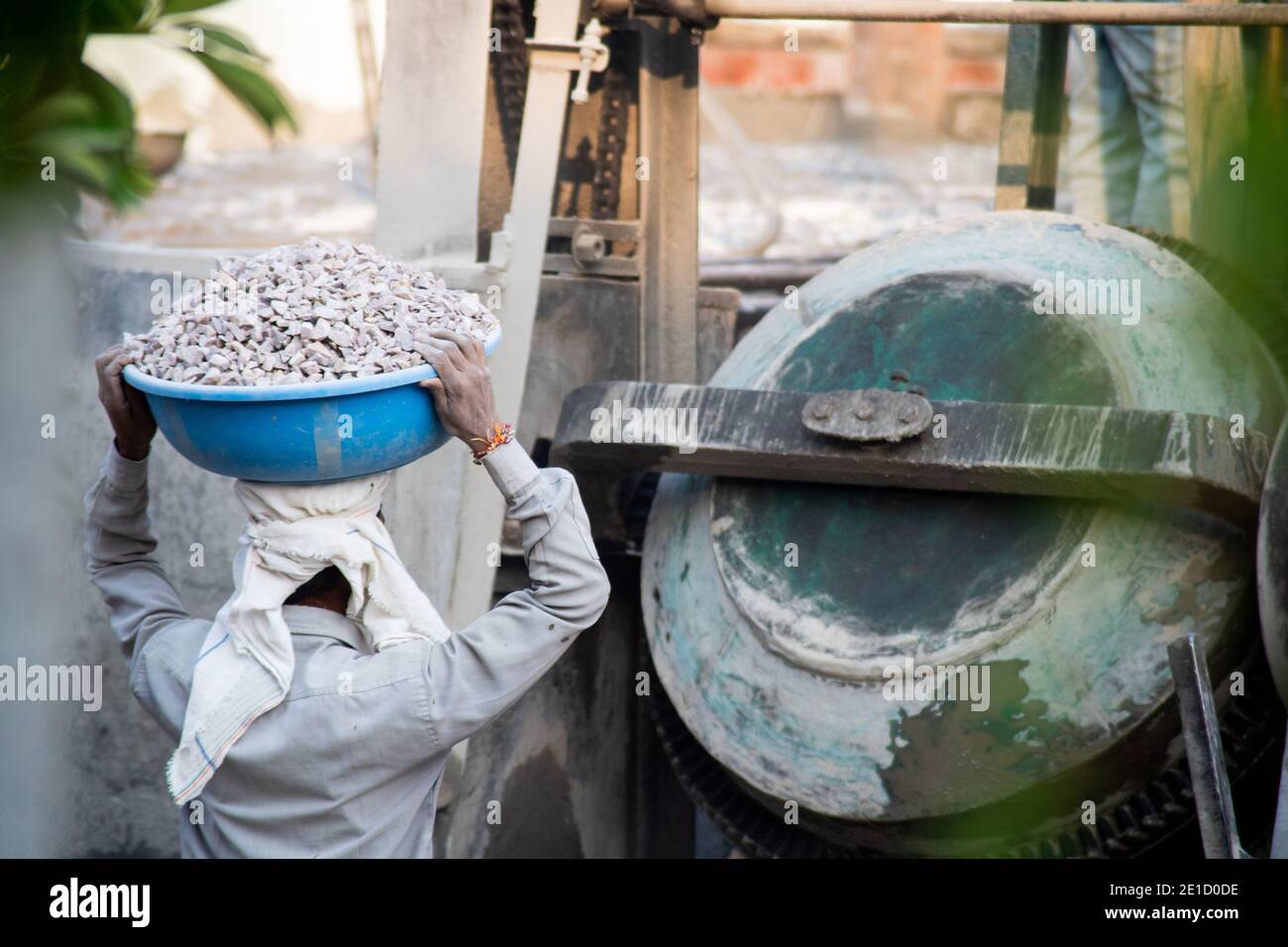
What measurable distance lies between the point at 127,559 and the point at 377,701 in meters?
0.60

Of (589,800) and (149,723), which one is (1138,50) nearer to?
(589,800)

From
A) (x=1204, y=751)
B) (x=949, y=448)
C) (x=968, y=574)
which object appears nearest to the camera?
(x=1204, y=751)

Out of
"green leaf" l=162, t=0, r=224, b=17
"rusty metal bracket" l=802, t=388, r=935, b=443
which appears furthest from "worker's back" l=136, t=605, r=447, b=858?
"rusty metal bracket" l=802, t=388, r=935, b=443

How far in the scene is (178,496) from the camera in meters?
3.50

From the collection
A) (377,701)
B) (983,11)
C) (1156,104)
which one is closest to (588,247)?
(983,11)

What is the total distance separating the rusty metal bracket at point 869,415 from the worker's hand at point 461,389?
36.1 inches

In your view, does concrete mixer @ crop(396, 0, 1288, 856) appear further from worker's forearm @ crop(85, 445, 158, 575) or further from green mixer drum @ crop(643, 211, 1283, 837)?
worker's forearm @ crop(85, 445, 158, 575)

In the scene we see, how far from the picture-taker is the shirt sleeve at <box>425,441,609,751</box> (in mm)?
1910

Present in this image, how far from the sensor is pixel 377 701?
75.2 inches

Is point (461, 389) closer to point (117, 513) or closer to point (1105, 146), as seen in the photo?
point (117, 513)

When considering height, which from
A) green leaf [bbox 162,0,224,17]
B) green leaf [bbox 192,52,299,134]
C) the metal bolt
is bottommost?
the metal bolt

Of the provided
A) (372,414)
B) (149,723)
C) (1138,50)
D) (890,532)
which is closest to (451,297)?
(372,414)

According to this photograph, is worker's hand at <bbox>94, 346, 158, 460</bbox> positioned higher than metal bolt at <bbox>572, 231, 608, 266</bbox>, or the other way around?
metal bolt at <bbox>572, 231, 608, 266</bbox>

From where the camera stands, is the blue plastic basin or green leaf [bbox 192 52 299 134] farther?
the blue plastic basin
